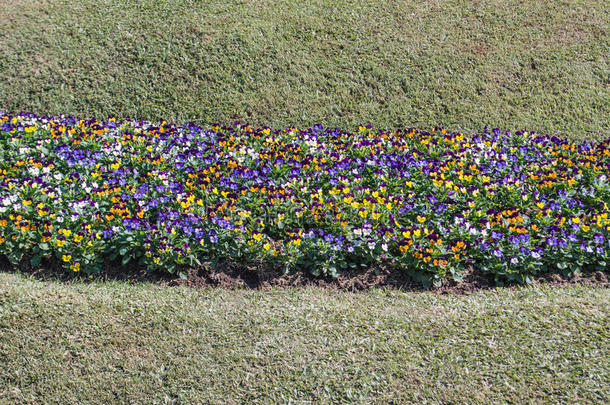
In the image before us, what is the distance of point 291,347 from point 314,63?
482 cm

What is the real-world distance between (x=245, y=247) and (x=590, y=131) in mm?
4886

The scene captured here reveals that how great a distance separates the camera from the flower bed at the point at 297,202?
400 centimetres

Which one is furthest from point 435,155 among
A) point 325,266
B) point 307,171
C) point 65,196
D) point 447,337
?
point 65,196

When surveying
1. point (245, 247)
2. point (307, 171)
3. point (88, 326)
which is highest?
point (307, 171)

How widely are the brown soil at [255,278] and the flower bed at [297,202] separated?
8 cm

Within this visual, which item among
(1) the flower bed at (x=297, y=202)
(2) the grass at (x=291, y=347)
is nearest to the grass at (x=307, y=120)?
(2) the grass at (x=291, y=347)

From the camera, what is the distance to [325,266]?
3.97 meters

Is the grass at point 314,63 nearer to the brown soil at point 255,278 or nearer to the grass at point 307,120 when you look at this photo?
the grass at point 307,120

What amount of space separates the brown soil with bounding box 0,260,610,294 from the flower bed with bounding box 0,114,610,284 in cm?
8

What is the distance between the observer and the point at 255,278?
403 centimetres

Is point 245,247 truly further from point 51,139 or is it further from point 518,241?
point 51,139

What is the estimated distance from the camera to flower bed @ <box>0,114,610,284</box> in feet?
13.1

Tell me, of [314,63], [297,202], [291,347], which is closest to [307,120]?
[314,63]

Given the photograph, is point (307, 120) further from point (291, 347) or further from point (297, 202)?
point (291, 347)
